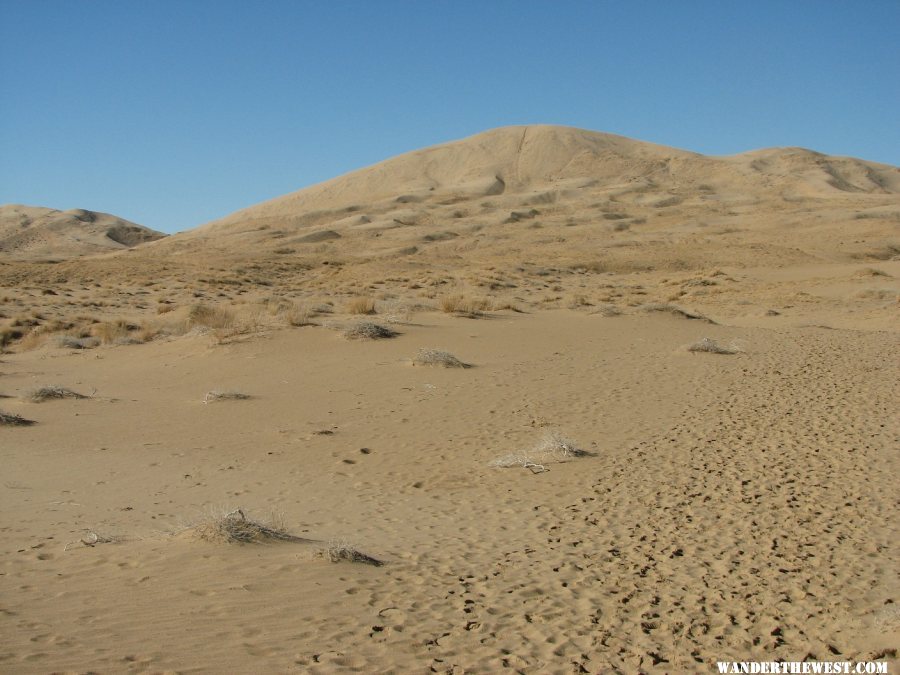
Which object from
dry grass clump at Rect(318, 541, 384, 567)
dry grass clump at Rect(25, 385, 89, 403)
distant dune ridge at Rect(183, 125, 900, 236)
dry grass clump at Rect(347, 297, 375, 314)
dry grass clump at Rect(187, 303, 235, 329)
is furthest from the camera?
distant dune ridge at Rect(183, 125, 900, 236)

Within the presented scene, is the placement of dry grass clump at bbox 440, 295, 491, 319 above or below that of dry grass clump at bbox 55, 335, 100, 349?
above

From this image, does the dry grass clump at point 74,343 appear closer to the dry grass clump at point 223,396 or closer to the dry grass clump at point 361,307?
the dry grass clump at point 361,307

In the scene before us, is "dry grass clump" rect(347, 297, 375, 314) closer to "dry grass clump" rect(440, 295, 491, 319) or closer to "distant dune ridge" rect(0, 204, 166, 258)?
"dry grass clump" rect(440, 295, 491, 319)

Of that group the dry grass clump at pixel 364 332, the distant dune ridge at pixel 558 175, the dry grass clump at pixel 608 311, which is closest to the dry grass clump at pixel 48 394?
the dry grass clump at pixel 364 332

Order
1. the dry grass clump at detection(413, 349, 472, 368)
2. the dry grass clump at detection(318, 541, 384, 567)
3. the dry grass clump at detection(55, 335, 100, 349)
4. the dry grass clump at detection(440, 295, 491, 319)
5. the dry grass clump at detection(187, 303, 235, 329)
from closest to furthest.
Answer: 1. the dry grass clump at detection(318, 541, 384, 567)
2. the dry grass clump at detection(413, 349, 472, 368)
3. the dry grass clump at detection(55, 335, 100, 349)
4. the dry grass clump at detection(187, 303, 235, 329)
5. the dry grass clump at detection(440, 295, 491, 319)

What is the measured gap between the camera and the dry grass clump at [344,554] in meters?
6.09

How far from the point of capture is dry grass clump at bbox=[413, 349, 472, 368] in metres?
15.8

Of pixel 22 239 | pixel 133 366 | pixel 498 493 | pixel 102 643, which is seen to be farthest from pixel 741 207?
pixel 22 239

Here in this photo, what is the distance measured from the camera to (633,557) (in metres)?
6.52

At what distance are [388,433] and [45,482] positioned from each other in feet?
14.8

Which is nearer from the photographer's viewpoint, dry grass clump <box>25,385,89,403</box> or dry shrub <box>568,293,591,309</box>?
dry grass clump <box>25,385,89,403</box>

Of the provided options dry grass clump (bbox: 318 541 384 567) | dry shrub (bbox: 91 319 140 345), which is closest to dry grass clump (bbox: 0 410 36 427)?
dry grass clump (bbox: 318 541 384 567)

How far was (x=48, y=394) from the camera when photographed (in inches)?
549

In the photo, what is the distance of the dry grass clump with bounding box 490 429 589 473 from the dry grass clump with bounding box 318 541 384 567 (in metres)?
3.48
